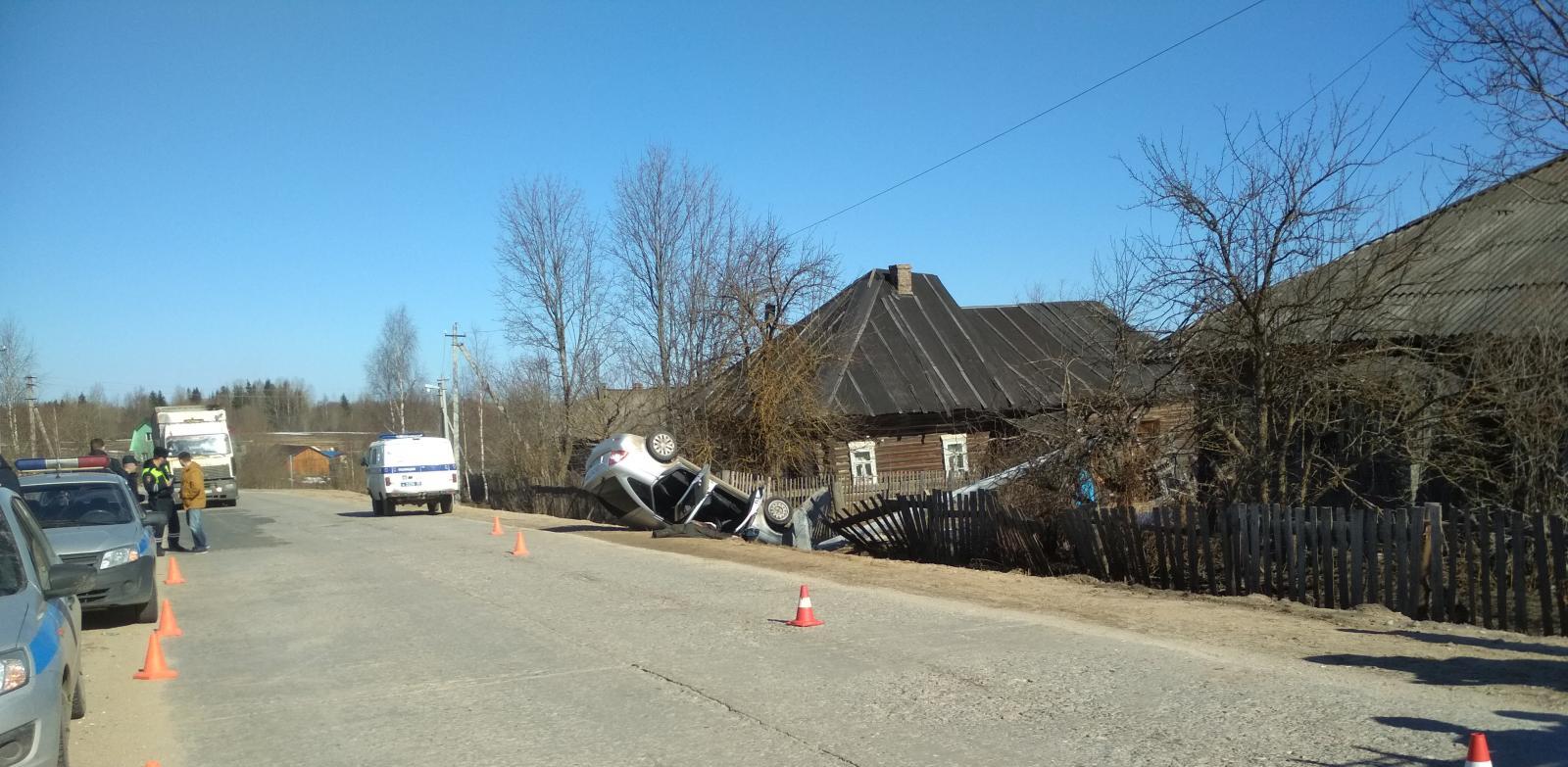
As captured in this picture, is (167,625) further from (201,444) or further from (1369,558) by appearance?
(201,444)

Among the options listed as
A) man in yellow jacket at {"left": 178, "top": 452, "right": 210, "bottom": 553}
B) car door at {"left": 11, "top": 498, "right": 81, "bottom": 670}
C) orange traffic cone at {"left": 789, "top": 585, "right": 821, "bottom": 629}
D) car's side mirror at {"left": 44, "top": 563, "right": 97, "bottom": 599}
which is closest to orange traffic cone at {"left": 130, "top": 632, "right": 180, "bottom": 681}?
car door at {"left": 11, "top": 498, "right": 81, "bottom": 670}

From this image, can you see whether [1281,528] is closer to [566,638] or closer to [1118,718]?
[1118,718]

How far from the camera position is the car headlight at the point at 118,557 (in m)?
11.7

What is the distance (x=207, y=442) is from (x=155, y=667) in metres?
37.5

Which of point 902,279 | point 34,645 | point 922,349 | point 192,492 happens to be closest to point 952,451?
point 922,349

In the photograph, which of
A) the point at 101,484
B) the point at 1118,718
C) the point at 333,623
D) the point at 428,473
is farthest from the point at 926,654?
the point at 428,473

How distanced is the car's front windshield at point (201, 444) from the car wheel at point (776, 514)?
92.5 ft

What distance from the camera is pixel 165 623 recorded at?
37.3 ft

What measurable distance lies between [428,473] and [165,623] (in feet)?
67.9

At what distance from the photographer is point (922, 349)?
36844 mm

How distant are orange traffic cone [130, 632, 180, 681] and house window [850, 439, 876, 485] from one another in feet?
79.7

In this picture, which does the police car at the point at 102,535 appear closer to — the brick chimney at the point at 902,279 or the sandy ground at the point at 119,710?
the sandy ground at the point at 119,710

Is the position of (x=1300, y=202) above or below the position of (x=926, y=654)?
above

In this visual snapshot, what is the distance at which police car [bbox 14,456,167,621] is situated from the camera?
1169 centimetres
